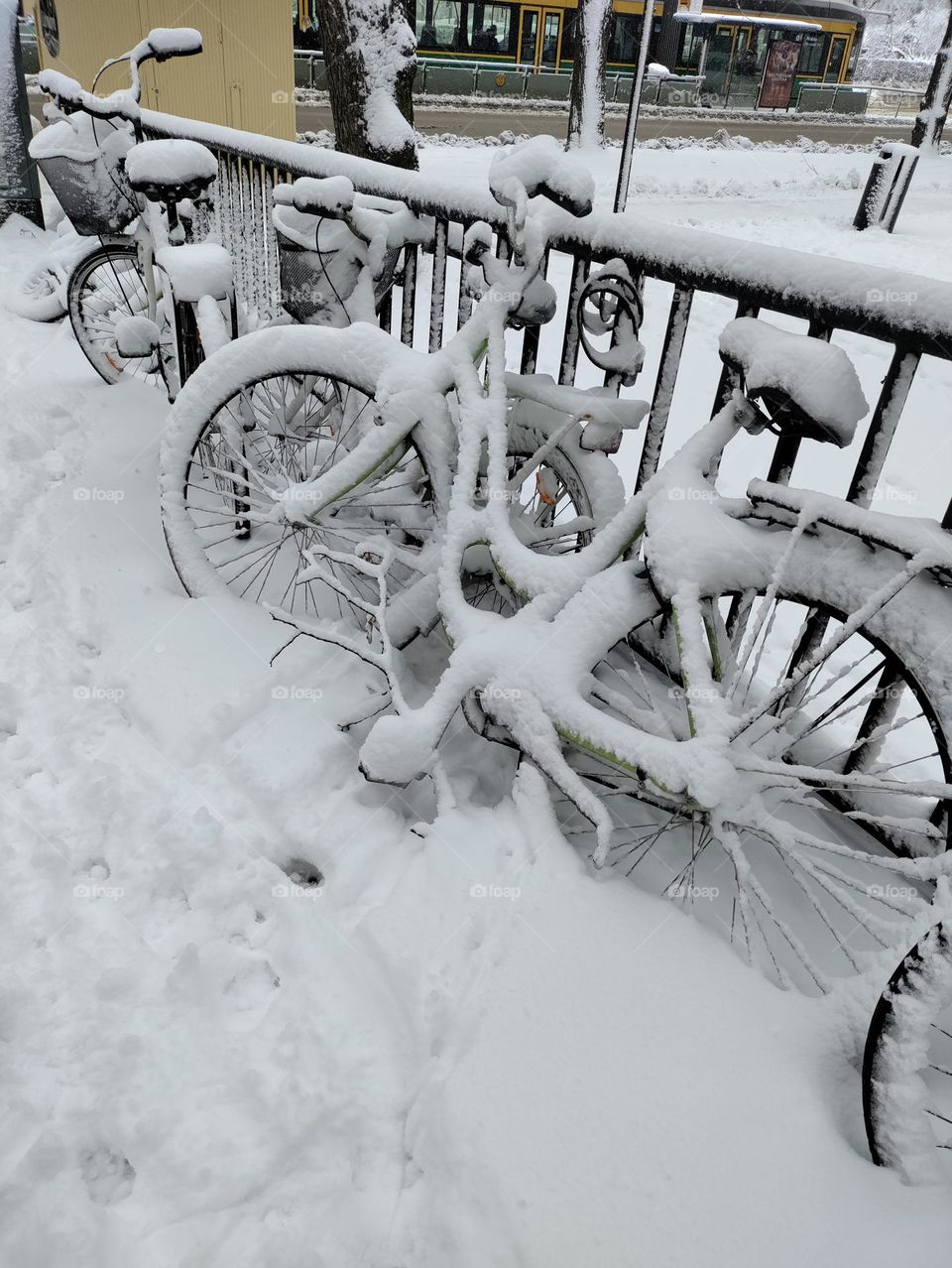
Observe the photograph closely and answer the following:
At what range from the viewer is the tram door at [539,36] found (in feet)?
83.1

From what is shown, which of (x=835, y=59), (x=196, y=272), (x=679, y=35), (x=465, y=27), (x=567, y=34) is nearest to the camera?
(x=196, y=272)

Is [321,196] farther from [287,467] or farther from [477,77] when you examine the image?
[477,77]

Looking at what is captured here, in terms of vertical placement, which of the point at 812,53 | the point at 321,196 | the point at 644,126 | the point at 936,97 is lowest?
the point at 644,126

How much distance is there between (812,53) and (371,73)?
31.7 m

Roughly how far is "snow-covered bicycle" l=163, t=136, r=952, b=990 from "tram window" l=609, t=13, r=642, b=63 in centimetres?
2978

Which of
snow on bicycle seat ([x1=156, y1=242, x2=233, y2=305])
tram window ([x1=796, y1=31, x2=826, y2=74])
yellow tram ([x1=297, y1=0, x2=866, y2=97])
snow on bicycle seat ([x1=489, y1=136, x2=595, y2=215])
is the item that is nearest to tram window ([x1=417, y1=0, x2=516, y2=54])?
yellow tram ([x1=297, y1=0, x2=866, y2=97])

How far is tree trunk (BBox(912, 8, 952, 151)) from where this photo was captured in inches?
675

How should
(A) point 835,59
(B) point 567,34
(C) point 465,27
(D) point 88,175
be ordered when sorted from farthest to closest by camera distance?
(A) point 835,59 < (B) point 567,34 < (C) point 465,27 < (D) point 88,175

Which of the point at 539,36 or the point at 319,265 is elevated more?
the point at 319,265

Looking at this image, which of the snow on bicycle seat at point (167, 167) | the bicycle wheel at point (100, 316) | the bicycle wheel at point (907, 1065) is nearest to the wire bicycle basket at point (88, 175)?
the bicycle wheel at point (100, 316)

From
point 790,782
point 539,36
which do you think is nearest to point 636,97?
point 790,782

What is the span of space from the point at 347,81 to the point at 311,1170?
7.38m

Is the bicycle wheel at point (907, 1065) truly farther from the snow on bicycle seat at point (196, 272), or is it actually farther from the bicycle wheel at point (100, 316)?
the bicycle wheel at point (100, 316)

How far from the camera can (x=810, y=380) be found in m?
1.68
